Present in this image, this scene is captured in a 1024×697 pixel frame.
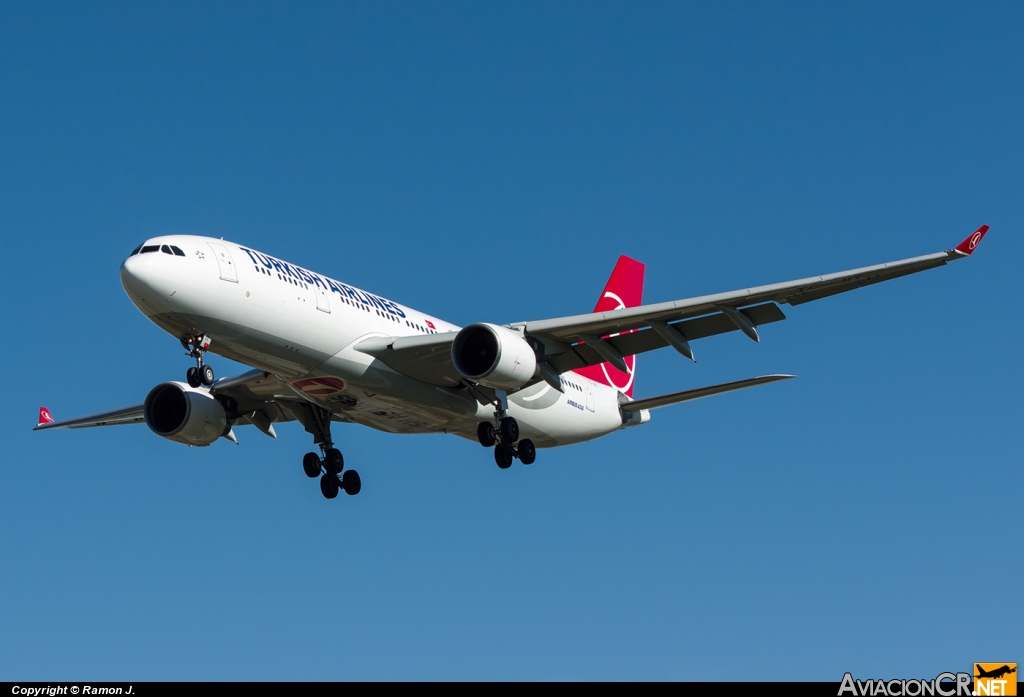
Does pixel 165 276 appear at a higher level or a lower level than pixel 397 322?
lower

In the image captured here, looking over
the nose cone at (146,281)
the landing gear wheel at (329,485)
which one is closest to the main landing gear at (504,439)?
the landing gear wheel at (329,485)

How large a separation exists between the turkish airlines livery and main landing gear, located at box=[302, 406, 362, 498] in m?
0.04

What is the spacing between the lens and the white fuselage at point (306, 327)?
25.7 meters

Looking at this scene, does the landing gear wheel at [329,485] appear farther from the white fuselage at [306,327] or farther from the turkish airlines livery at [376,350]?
the white fuselage at [306,327]

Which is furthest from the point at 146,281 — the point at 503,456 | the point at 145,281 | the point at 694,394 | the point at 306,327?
the point at 694,394

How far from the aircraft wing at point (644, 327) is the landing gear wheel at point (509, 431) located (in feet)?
4.62

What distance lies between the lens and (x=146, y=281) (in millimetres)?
25297

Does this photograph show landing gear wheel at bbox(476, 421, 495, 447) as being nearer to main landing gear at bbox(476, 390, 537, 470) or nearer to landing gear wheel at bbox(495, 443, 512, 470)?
main landing gear at bbox(476, 390, 537, 470)

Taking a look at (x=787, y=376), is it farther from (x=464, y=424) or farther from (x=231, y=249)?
(x=231, y=249)

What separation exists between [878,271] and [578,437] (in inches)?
409

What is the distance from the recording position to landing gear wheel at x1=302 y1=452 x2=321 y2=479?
33125 mm

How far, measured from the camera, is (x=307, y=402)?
32500 millimetres

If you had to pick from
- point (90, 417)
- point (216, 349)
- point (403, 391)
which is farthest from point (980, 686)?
point (90, 417)

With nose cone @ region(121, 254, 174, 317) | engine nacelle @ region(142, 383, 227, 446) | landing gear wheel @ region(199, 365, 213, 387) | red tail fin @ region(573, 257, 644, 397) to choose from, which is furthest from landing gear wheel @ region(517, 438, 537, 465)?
nose cone @ region(121, 254, 174, 317)
